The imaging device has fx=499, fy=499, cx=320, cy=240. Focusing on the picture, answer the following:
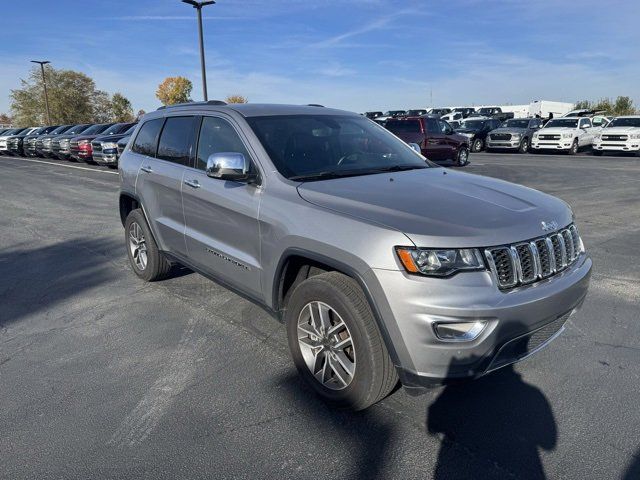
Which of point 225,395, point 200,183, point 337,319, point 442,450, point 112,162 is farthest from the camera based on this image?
point 112,162

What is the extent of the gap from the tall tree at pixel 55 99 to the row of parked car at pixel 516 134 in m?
50.8

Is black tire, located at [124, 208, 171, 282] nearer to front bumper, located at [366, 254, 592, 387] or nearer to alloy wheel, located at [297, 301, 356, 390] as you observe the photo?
alloy wheel, located at [297, 301, 356, 390]

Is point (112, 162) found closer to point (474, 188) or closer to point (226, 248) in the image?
point (226, 248)

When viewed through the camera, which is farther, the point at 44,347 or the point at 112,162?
the point at 112,162

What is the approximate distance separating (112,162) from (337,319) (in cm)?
1749

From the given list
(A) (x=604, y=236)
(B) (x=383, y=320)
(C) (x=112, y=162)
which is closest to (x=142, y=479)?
(B) (x=383, y=320)

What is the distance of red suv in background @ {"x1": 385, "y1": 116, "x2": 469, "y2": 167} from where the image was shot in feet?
55.7

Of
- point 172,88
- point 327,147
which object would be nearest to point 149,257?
point 327,147

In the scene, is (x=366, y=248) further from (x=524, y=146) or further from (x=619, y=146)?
(x=524, y=146)

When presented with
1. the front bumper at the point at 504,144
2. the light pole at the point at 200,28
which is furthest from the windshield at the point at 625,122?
the light pole at the point at 200,28

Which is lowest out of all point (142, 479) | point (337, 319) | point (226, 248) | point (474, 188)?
point (142, 479)

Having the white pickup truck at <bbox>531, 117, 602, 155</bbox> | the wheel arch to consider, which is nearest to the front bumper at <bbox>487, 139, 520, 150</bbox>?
the white pickup truck at <bbox>531, 117, 602, 155</bbox>

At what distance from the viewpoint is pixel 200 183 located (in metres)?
4.05

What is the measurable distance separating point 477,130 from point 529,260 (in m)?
23.9
